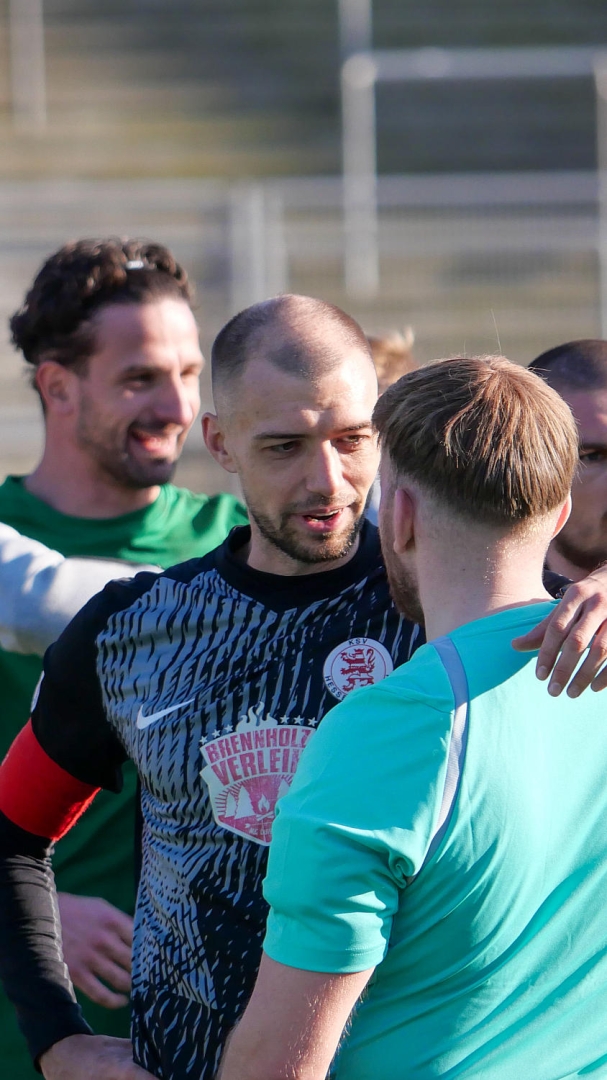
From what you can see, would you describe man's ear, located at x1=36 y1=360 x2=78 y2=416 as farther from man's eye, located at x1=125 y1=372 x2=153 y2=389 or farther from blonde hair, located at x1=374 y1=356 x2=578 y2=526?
blonde hair, located at x1=374 y1=356 x2=578 y2=526

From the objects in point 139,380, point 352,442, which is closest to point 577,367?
point 352,442

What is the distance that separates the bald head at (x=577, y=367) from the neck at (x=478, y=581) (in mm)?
1215

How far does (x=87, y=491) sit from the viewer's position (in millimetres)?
3041

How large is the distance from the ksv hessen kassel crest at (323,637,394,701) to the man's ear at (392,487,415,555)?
15.4 inches

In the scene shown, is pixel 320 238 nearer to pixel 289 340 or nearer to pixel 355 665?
pixel 289 340

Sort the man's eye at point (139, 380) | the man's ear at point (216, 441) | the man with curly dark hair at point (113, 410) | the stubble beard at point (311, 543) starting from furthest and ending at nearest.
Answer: the man's eye at point (139, 380)
the man with curly dark hair at point (113, 410)
the man's ear at point (216, 441)
the stubble beard at point (311, 543)

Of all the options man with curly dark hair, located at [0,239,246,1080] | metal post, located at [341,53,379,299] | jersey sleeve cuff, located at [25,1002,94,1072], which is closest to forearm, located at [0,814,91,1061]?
jersey sleeve cuff, located at [25,1002,94,1072]

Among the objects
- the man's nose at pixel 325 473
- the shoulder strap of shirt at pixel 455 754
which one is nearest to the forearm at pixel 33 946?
the man's nose at pixel 325 473

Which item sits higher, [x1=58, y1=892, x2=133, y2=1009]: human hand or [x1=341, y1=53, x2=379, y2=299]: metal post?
[x1=341, y1=53, x2=379, y2=299]: metal post

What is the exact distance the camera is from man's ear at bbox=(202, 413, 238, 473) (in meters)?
2.32

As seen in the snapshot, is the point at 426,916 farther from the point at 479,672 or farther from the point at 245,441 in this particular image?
the point at 245,441

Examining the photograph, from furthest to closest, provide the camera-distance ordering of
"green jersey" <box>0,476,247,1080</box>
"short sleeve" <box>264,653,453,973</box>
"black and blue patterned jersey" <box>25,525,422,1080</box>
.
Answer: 1. "green jersey" <box>0,476,247,1080</box>
2. "black and blue patterned jersey" <box>25,525,422,1080</box>
3. "short sleeve" <box>264,653,453,973</box>

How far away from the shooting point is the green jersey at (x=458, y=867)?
4.23 feet

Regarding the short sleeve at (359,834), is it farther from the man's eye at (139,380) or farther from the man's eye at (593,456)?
the man's eye at (139,380)
